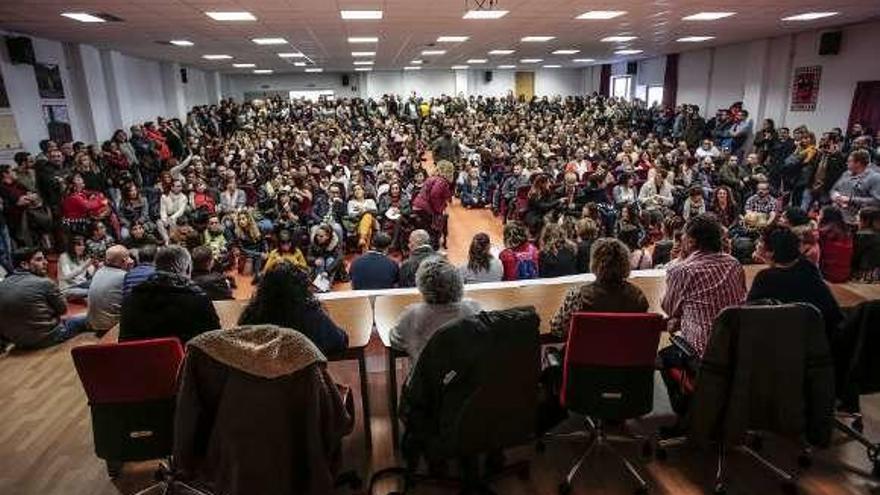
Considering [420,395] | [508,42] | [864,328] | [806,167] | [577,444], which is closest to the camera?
[420,395]

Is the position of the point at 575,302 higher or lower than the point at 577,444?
higher

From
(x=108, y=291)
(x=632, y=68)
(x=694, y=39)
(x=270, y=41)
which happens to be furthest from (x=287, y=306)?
(x=632, y=68)

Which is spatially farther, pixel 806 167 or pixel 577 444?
pixel 806 167

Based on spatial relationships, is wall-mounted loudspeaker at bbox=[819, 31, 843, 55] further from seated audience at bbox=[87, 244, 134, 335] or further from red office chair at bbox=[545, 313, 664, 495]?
seated audience at bbox=[87, 244, 134, 335]

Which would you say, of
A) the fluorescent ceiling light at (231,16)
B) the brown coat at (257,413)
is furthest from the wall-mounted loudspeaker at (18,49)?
the brown coat at (257,413)

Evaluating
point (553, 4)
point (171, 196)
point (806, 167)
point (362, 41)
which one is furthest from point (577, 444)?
point (362, 41)

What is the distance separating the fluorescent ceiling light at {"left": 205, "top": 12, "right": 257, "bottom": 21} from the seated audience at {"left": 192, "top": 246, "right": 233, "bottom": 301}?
13.3 feet

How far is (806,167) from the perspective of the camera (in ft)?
25.7

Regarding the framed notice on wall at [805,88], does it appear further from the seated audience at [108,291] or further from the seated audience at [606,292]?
the seated audience at [108,291]

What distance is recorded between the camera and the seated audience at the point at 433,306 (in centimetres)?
234

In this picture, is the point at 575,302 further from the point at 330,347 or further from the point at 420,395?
the point at 330,347

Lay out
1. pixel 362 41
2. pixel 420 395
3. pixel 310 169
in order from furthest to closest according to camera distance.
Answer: pixel 362 41, pixel 310 169, pixel 420 395

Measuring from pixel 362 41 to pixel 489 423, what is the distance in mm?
9796

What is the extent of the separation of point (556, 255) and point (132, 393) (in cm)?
297
